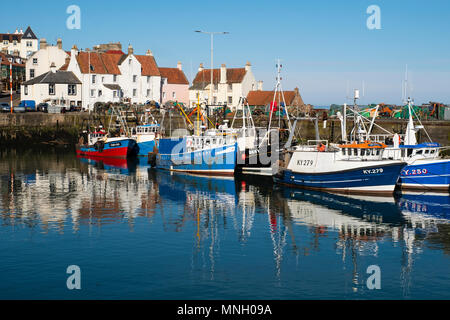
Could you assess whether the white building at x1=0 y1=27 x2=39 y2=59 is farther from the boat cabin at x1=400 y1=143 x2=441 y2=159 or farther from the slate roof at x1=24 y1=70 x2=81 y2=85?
the boat cabin at x1=400 y1=143 x2=441 y2=159

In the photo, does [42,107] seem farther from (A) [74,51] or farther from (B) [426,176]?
(B) [426,176]

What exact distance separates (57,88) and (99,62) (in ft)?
25.7

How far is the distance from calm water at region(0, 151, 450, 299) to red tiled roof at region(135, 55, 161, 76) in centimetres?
5154

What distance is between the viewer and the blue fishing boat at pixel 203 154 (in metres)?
46.0

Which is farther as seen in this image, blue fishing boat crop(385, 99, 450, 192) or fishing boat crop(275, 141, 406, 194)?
blue fishing boat crop(385, 99, 450, 192)

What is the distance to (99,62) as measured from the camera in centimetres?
8656

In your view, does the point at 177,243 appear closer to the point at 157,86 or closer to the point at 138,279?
the point at 138,279

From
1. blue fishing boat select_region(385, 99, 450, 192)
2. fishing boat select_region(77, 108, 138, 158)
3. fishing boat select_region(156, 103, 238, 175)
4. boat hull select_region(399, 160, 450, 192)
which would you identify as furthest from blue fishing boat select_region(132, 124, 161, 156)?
boat hull select_region(399, 160, 450, 192)

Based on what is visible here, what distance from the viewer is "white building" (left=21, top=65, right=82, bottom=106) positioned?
83.4m

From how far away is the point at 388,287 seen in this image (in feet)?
63.3

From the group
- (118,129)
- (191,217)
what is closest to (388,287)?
(191,217)

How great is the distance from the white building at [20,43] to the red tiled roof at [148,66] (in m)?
67.7

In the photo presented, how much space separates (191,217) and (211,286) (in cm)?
1178

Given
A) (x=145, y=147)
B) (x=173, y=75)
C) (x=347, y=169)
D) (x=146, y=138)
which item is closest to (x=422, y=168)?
(x=347, y=169)
